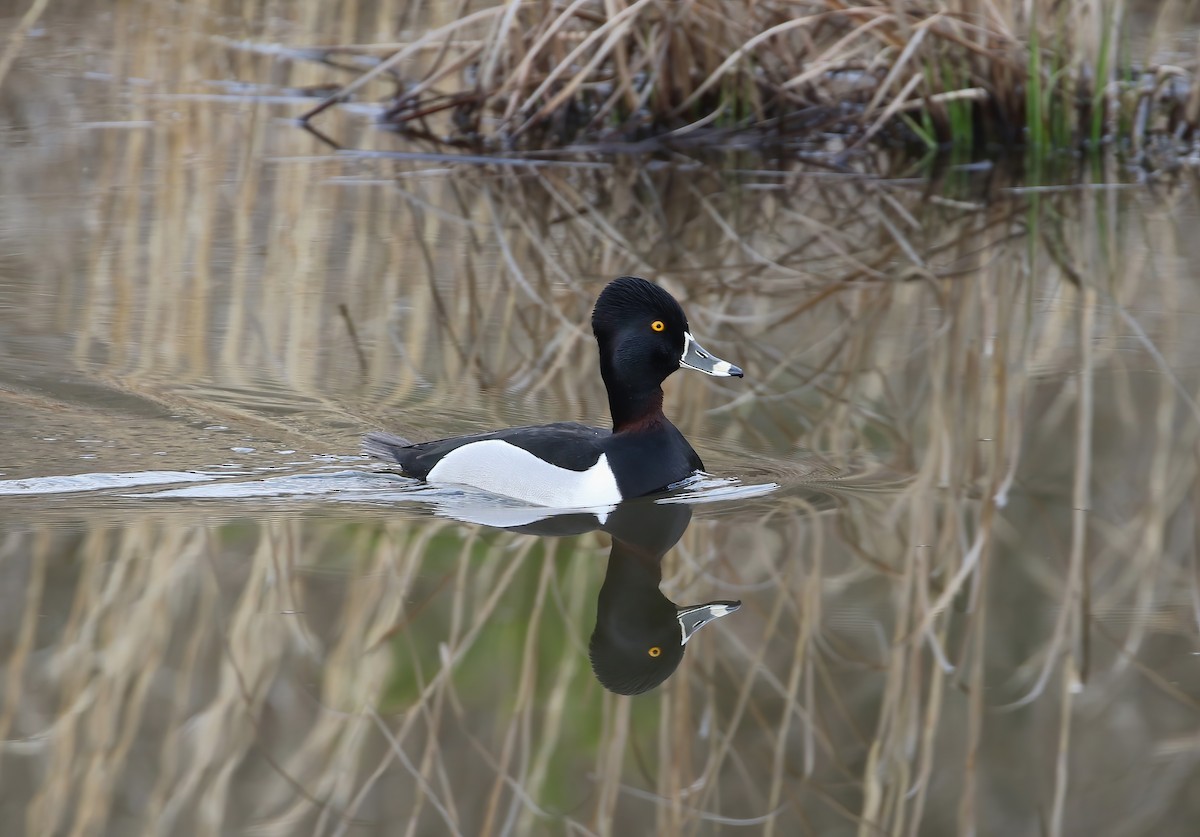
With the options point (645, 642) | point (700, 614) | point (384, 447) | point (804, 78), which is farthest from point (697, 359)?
point (804, 78)

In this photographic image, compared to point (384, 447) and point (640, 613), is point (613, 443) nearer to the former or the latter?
point (384, 447)

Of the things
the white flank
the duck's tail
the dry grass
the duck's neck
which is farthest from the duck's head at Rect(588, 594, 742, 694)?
the dry grass

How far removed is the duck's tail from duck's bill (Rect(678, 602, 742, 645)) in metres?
1.89

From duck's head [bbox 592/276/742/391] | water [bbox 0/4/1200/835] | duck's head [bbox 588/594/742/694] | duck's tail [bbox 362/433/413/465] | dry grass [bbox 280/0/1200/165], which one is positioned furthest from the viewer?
dry grass [bbox 280/0/1200/165]

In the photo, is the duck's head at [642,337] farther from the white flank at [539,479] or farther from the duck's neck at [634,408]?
the white flank at [539,479]

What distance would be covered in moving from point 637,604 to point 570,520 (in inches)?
36.6

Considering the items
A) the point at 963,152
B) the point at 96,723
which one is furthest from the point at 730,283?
the point at 96,723

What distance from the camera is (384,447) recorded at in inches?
268

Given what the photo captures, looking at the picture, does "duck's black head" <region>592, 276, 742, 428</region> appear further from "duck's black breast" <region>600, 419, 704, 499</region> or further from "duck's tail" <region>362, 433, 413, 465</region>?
"duck's tail" <region>362, 433, 413, 465</region>

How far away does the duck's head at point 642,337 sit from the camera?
6.47m

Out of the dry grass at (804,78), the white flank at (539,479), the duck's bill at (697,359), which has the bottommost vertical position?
the white flank at (539,479)

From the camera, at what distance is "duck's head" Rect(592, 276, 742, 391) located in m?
6.47

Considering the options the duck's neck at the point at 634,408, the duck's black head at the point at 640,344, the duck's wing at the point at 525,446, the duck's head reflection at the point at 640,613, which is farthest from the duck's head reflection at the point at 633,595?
the duck's black head at the point at 640,344

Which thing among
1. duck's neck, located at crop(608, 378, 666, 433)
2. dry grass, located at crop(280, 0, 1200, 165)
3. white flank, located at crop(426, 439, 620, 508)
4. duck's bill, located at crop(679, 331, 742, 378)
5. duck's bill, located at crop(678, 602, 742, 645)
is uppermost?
dry grass, located at crop(280, 0, 1200, 165)
